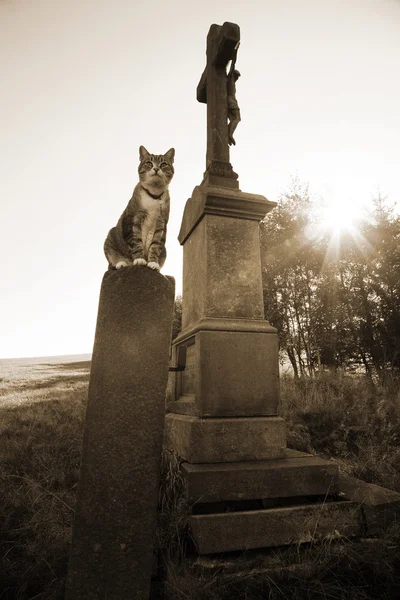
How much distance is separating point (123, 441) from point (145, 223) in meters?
1.93

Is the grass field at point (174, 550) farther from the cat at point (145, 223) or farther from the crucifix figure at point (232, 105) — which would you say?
the crucifix figure at point (232, 105)

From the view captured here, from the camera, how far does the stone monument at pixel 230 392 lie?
2520 millimetres

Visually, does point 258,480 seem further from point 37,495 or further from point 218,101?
point 218,101

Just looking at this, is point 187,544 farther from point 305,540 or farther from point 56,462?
point 56,462

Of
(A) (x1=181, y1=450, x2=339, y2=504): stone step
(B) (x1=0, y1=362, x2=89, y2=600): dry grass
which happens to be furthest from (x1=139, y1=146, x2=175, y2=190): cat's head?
(B) (x1=0, y1=362, x2=89, y2=600): dry grass

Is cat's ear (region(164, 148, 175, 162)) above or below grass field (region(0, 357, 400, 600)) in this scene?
above

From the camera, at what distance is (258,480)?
108 inches

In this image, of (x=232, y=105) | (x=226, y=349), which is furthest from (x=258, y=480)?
(x=232, y=105)

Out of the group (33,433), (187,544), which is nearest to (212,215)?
(187,544)

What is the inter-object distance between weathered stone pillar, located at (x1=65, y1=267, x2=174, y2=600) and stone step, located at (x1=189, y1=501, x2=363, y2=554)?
0.73 metres

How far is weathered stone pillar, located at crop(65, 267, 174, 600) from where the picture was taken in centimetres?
163

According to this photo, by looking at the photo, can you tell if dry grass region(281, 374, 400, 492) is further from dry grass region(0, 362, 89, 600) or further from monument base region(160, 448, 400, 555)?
dry grass region(0, 362, 89, 600)

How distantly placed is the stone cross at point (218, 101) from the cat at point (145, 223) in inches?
34.7

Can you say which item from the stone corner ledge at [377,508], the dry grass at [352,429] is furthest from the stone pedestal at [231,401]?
the dry grass at [352,429]
